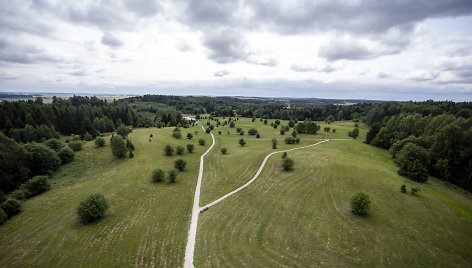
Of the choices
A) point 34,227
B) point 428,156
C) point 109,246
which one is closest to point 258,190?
point 109,246

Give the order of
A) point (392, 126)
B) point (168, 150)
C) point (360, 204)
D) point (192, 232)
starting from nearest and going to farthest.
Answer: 1. point (192, 232)
2. point (360, 204)
3. point (168, 150)
4. point (392, 126)

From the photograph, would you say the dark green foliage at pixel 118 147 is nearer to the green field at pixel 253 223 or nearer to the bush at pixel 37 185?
the green field at pixel 253 223

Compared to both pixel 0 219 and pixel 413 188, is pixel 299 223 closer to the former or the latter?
pixel 413 188

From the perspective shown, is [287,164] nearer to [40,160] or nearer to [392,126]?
[392,126]

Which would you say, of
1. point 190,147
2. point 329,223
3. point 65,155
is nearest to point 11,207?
point 65,155

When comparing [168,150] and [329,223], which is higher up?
[168,150]

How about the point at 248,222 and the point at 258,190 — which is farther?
the point at 258,190

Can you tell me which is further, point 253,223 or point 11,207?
point 11,207

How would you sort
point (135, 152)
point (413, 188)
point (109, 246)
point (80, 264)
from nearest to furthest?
1. point (80, 264)
2. point (109, 246)
3. point (413, 188)
4. point (135, 152)
